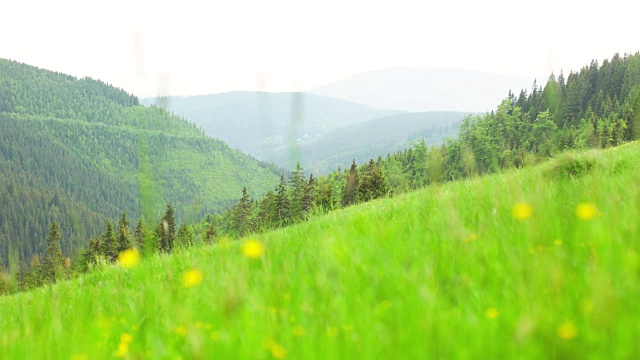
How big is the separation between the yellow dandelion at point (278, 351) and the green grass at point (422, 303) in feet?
0.04

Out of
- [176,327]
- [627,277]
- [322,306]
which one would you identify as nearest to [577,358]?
[627,277]

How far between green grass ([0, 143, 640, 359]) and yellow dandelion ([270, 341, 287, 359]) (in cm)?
1

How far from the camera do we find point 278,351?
1.85 m

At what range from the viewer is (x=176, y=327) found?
8.54 feet

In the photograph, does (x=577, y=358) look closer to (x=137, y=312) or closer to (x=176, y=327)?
(x=176, y=327)

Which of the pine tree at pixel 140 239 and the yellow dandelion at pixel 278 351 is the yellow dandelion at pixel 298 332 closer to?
the yellow dandelion at pixel 278 351

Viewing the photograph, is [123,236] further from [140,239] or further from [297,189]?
[140,239]

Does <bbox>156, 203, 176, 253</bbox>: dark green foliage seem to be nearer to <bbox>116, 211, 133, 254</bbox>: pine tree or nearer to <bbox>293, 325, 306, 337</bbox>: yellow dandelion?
<bbox>293, 325, 306, 337</bbox>: yellow dandelion

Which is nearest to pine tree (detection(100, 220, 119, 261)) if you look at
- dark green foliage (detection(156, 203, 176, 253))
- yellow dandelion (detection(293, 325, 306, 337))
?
dark green foliage (detection(156, 203, 176, 253))

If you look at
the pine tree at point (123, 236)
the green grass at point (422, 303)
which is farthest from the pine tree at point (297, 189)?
the green grass at point (422, 303)

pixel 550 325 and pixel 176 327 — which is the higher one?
pixel 550 325

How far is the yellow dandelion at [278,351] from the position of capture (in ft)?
5.99

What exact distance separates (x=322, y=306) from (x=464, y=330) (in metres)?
0.87

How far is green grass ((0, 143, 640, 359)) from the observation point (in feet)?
5.67
